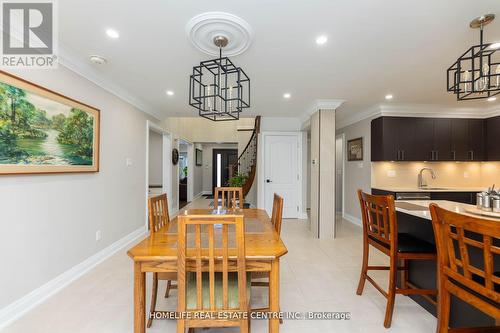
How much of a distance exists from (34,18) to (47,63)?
545 mm

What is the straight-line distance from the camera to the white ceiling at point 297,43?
1802mm

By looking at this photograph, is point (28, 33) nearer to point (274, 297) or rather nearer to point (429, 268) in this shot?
point (274, 297)

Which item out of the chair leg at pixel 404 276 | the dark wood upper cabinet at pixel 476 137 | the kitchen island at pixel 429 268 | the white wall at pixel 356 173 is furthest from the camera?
the white wall at pixel 356 173

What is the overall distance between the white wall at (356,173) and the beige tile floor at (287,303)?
2.07 meters

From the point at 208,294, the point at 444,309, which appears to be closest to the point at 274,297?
the point at 208,294

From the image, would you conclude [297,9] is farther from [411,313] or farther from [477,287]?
[411,313]

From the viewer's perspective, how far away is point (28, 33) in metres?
2.09

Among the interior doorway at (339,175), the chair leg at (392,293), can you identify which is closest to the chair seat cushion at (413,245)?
the chair leg at (392,293)

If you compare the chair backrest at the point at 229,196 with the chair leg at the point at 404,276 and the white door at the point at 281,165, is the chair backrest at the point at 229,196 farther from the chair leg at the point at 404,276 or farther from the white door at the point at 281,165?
the white door at the point at 281,165

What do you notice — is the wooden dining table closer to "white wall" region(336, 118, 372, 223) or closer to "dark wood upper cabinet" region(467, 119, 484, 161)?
"white wall" region(336, 118, 372, 223)

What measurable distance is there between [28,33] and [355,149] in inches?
216

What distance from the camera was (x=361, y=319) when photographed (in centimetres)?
206

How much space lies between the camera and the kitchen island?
1740 mm

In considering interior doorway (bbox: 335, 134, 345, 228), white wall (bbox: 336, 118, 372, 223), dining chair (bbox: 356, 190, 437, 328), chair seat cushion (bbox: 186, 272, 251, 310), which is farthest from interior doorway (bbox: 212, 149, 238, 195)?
chair seat cushion (bbox: 186, 272, 251, 310)
